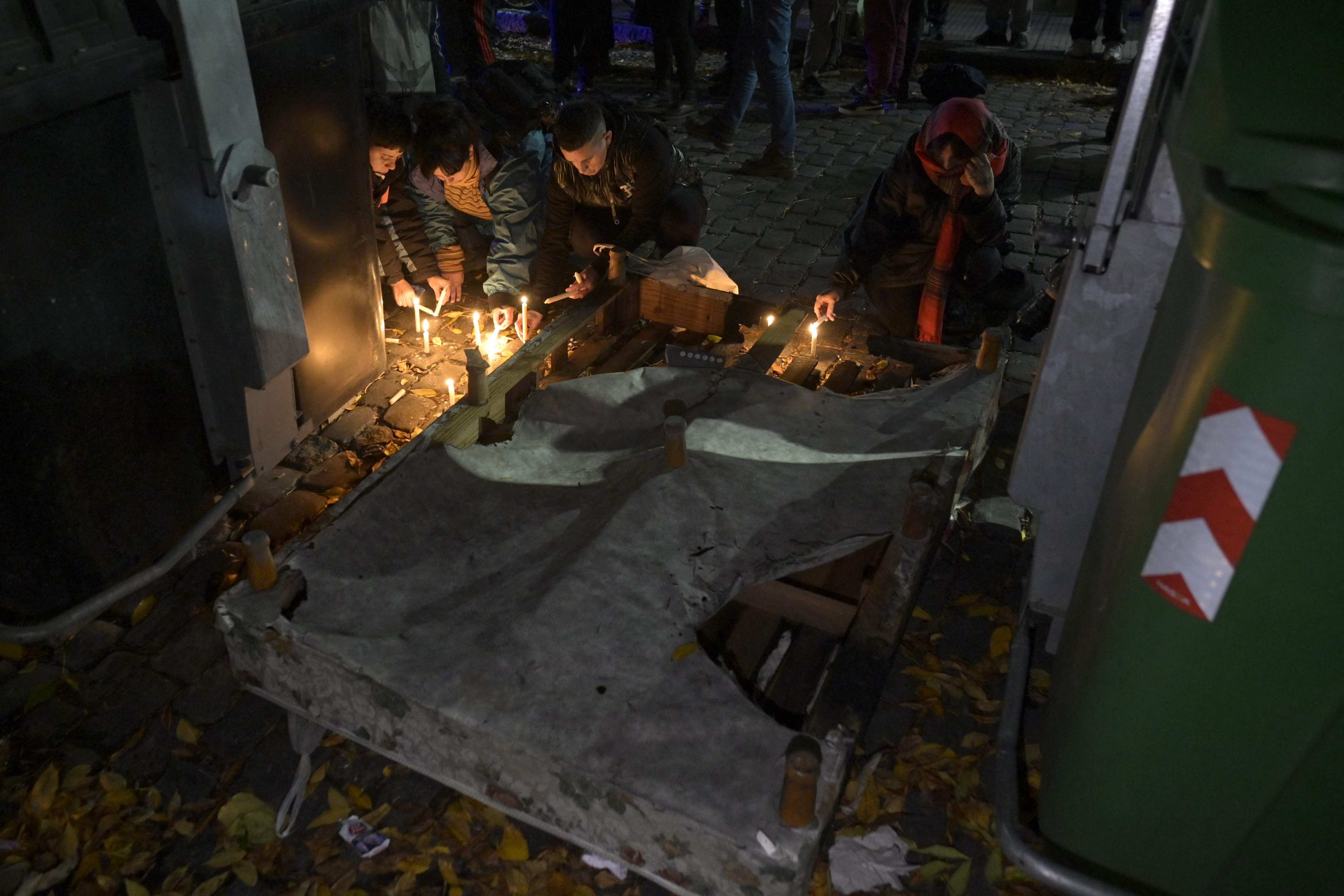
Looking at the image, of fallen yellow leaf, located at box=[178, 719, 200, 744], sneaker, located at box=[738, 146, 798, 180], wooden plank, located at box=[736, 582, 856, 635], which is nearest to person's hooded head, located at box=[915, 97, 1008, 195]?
wooden plank, located at box=[736, 582, 856, 635]

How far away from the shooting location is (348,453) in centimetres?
441

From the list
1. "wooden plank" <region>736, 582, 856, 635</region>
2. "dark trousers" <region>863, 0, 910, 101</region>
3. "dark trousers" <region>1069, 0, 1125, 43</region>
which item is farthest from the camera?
"dark trousers" <region>1069, 0, 1125, 43</region>

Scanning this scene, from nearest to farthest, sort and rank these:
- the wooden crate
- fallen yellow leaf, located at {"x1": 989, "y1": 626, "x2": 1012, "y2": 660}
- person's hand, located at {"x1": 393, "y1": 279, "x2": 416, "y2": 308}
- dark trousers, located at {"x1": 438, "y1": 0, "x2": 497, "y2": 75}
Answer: fallen yellow leaf, located at {"x1": 989, "y1": 626, "x2": 1012, "y2": 660}
the wooden crate
person's hand, located at {"x1": 393, "y1": 279, "x2": 416, "y2": 308}
dark trousers, located at {"x1": 438, "y1": 0, "x2": 497, "y2": 75}

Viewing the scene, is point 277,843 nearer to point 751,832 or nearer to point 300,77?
point 751,832

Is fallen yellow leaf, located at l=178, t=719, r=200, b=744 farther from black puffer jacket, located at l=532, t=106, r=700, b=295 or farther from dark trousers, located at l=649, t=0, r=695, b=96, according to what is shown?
dark trousers, located at l=649, t=0, r=695, b=96

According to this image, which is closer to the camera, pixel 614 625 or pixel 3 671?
pixel 614 625

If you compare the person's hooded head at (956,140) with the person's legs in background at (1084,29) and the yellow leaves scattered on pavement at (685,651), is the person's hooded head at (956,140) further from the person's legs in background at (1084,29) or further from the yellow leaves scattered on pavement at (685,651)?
the person's legs in background at (1084,29)

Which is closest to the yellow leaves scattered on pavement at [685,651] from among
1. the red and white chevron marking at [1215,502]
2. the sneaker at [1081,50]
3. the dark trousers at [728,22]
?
the red and white chevron marking at [1215,502]

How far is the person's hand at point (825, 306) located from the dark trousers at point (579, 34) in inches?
252

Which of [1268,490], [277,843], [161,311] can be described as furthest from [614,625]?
[161,311]

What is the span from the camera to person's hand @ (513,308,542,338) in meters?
5.28

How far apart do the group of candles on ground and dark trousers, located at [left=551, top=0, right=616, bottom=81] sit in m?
5.81

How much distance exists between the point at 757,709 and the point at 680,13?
851 centimetres

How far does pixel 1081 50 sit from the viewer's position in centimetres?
1109
